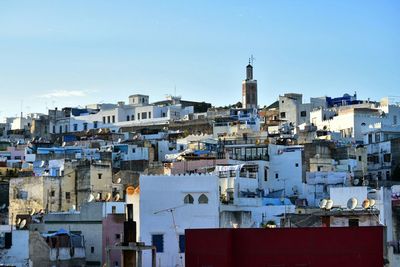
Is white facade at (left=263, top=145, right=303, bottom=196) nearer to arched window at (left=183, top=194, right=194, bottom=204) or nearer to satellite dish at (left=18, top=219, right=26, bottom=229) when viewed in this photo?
arched window at (left=183, top=194, right=194, bottom=204)

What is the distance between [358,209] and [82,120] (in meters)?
55.0

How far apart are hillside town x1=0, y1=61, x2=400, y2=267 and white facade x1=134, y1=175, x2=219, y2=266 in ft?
0.13

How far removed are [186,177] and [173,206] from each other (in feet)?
4.26

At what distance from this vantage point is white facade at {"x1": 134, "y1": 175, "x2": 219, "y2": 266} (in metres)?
41.6

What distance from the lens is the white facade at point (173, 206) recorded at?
4162cm

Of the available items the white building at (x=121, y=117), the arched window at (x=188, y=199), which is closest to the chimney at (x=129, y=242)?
the arched window at (x=188, y=199)

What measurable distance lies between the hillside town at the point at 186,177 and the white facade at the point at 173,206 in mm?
40

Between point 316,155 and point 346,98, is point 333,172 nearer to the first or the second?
point 316,155

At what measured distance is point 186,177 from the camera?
139 feet

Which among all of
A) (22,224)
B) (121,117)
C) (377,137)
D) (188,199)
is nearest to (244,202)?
(188,199)

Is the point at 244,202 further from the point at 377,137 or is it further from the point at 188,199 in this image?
the point at 377,137

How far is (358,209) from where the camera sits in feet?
121

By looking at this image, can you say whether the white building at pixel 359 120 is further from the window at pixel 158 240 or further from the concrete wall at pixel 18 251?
the concrete wall at pixel 18 251

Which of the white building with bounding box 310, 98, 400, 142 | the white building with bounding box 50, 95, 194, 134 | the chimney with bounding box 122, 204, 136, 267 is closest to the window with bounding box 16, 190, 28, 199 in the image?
the white building with bounding box 310, 98, 400, 142
